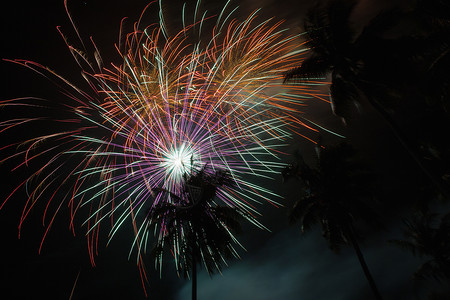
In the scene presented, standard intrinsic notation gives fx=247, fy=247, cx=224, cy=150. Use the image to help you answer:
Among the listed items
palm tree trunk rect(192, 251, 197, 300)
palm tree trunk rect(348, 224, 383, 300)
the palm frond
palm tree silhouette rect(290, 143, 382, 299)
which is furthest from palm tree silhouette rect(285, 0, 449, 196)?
palm tree trunk rect(192, 251, 197, 300)

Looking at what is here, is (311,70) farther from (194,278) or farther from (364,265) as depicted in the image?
(194,278)

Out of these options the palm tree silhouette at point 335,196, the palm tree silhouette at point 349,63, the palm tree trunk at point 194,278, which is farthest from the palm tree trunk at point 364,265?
the palm tree trunk at point 194,278

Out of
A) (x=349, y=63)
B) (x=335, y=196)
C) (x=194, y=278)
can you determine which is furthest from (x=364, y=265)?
(x=349, y=63)

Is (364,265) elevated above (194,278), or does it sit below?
below

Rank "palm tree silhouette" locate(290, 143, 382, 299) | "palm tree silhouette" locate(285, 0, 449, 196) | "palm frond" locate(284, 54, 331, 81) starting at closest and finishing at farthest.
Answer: "palm tree silhouette" locate(285, 0, 449, 196), "palm frond" locate(284, 54, 331, 81), "palm tree silhouette" locate(290, 143, 382, 299)

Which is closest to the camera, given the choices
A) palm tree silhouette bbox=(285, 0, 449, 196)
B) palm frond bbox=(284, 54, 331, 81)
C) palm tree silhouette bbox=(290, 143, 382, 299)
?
palm tree silhouette bbox=(285, 0, 449, 196)

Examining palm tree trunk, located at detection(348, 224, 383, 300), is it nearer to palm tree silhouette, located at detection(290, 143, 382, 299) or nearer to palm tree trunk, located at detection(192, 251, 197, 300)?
palm tree silhouette, located at detection(290, 143, 382, 299)

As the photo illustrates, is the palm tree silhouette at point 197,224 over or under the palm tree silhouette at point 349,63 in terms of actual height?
under

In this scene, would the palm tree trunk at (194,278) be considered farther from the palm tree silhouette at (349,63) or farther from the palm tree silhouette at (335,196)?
the palm tree silhouette at (349,63)

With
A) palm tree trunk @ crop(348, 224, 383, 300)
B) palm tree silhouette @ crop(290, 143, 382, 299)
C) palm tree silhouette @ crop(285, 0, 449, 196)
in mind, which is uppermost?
palm tree silhouette @ crop(285, 0, 449, 196)
